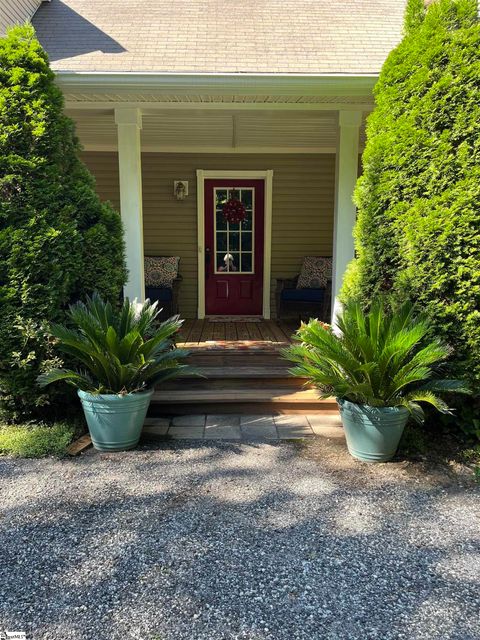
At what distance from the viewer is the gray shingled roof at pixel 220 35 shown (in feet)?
13.6

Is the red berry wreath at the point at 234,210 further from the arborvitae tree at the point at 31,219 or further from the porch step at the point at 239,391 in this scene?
the arborvitae tree at the point at 31,219

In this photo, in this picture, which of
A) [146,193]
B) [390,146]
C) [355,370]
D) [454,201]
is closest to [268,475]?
[355,370]

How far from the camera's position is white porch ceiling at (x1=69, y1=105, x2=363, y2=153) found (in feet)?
16.0

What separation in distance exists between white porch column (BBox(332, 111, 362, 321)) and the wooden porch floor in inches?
44.2

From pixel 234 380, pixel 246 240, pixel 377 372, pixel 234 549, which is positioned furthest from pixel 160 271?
pixel 234 549

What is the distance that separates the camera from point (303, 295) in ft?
21.2

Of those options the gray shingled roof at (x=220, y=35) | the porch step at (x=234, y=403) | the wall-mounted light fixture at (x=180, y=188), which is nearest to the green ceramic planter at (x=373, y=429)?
the porch step at (x=234, y=403)

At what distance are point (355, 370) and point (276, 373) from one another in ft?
4.05

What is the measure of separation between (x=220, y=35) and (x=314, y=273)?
129 inches

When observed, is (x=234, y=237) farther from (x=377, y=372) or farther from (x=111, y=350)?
(x=377, y=372)

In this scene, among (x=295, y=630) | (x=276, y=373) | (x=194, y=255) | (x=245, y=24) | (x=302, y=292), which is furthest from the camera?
(x=194, y=255)

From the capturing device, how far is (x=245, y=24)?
5.12 meters

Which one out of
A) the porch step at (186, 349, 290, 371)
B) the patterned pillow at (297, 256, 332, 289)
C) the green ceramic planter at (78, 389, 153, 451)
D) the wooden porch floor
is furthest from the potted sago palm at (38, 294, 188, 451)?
the patterned pillow at (297, 256, 332, 289)

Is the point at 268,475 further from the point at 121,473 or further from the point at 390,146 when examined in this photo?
the point at 390,146
